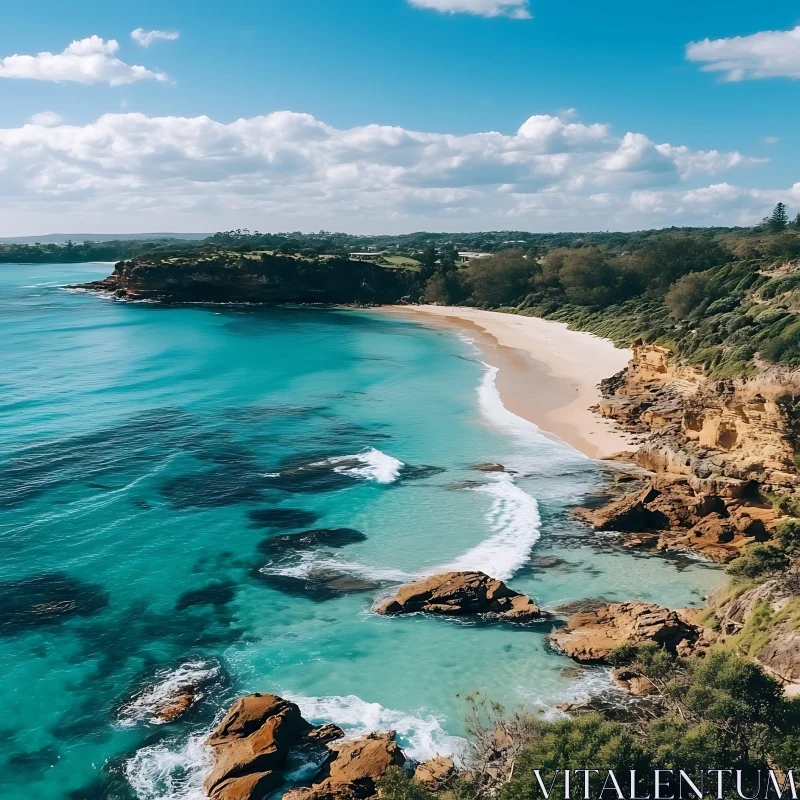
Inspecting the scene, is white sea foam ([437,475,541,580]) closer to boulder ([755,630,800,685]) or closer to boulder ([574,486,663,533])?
boulder ([574,486,663,533])

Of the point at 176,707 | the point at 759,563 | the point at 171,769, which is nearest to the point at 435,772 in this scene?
the point at 171,769

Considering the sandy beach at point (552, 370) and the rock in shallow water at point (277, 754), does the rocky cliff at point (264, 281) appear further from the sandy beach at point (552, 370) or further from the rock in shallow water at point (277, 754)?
the rock in shallow water at point (277, 754)

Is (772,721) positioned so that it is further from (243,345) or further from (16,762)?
(243,345)

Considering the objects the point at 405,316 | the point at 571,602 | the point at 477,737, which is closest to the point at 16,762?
the point at 477,737

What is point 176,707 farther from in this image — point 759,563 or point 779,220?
point 779,220

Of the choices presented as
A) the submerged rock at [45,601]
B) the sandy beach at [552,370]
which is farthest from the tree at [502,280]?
the submerged rock at [45,601]
